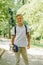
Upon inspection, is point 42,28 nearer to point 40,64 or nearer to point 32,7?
point 32,7

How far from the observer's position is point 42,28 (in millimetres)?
15289

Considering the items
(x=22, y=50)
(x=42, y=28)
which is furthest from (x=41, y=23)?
(x=22, y=50)

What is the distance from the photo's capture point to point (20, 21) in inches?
324

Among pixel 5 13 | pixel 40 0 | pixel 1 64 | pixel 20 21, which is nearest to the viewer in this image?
pixel 20 21

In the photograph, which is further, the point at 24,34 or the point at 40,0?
the point at 40,0

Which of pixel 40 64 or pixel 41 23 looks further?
pixel 41 23

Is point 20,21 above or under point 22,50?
above

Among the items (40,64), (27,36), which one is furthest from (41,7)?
(27,36)

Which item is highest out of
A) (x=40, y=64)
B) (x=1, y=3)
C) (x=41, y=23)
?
(x=1, y=3)

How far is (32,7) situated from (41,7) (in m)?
0.47

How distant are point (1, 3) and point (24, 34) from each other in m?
7.03

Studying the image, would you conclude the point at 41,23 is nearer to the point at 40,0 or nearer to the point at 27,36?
the point at 40,0

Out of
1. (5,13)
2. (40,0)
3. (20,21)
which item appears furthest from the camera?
(5,13)

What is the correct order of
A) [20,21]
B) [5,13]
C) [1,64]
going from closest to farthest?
[20,21], [1,64], [5,13]
